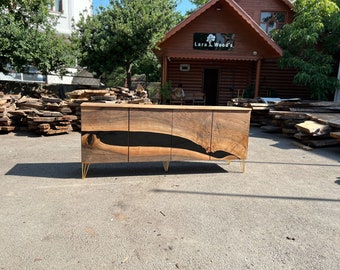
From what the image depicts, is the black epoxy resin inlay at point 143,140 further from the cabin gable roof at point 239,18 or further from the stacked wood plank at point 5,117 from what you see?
the cabin gable roof at point 239,18

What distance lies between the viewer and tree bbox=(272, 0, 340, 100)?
12055 millimetres

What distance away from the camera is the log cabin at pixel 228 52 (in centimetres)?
1332

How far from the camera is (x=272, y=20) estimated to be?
53.7 feet

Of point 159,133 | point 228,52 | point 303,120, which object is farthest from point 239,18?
point 159,133

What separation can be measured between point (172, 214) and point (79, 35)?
1267cm

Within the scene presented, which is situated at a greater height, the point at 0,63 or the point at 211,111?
the point at 0,63

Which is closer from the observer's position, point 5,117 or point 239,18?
point 5,117

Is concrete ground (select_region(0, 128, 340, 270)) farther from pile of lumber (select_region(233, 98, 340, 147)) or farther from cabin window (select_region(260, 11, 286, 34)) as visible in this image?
cabin window (select_region(260, 11, 286, 34))

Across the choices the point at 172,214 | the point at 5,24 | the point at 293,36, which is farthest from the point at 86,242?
the point at 293,36

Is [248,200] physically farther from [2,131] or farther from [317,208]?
[2,131]

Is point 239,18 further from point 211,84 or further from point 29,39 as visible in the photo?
point 29,39

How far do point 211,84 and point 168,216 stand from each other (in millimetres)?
14618

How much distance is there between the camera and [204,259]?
2.62 m

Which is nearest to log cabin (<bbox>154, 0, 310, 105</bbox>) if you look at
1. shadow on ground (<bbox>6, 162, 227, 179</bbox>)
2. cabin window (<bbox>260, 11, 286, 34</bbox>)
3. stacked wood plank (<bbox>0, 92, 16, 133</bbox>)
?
cabin window (<bbox>260, 11, 286, 34</bbox>)
